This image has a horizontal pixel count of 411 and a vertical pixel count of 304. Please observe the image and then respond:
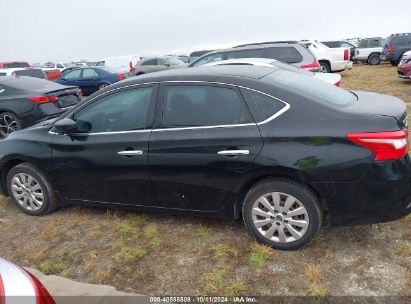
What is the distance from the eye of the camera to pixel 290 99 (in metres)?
3.08

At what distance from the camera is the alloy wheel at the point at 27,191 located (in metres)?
4.21

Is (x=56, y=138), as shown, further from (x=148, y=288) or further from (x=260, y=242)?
(x=260, y=242)

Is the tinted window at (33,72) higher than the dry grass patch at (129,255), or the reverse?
the tinted window at (33,72)

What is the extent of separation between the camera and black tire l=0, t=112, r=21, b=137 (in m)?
7.62

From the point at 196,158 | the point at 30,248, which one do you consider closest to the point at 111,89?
the point at 196,158

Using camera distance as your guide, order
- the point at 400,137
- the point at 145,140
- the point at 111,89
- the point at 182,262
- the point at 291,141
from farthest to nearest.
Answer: the point at 111,89 → the point at 145,140 → the point at 182,262 → the point at 291,141 → the point at 400,137

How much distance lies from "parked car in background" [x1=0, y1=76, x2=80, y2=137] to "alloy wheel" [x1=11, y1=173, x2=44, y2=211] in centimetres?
348

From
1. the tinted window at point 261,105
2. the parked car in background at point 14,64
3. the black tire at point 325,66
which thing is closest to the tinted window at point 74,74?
the parked car in background at point 14,64

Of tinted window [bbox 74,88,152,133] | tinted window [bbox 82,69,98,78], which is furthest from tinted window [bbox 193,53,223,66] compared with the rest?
tinted window [bbox 74,88,152,133]

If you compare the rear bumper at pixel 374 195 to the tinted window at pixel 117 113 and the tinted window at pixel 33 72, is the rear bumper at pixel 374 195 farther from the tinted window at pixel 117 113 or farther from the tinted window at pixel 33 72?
the tinted window at pixel 33 72

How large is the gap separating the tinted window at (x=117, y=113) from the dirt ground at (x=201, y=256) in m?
1.08

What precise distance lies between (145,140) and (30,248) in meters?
1.65

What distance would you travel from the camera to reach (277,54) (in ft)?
34.6

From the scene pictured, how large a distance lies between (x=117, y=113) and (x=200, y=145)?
3.44 feet
